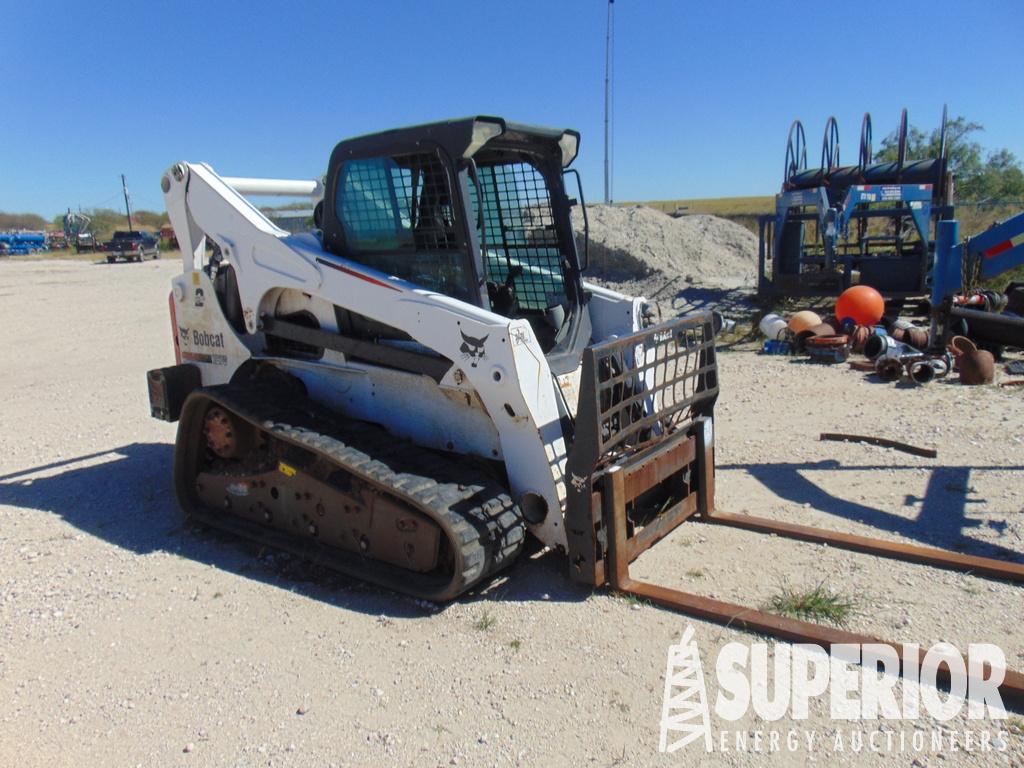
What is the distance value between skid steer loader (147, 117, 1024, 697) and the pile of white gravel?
12437 millimetres

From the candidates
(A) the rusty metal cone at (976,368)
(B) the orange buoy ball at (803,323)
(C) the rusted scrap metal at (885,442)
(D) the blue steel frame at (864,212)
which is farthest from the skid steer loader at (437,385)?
(D) the blue steel frame at (864,212)

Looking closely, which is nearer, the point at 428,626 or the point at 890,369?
the point at 428,626

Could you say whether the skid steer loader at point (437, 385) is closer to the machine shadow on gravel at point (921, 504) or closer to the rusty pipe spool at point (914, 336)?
the machine shadow on gravel at point (921, 504)

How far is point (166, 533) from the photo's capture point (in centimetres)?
509

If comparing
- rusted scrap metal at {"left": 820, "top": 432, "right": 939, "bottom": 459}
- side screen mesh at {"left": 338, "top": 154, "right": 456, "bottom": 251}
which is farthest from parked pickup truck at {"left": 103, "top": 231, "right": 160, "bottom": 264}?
rusted scrap metal at {"left": 820, "top": 432, "right": 939, "bottom": 459}

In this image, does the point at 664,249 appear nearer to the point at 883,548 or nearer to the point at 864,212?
the point at 864,212

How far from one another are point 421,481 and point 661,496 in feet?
5.06

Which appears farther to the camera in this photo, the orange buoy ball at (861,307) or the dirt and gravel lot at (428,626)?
the orange buoy ball at (861,307)

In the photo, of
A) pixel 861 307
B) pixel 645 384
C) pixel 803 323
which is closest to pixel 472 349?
pixel 645 384

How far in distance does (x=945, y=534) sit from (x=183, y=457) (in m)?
4.67

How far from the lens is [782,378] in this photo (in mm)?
9008

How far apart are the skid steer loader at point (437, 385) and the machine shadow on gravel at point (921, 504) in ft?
1.46

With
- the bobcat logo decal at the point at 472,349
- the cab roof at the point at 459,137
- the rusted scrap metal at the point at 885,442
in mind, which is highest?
the cab roof at the point at 459,137

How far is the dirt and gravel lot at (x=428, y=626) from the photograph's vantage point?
2965 mm
